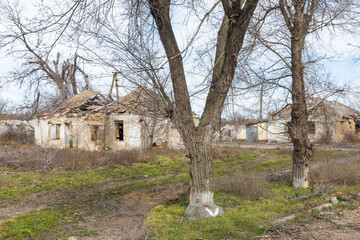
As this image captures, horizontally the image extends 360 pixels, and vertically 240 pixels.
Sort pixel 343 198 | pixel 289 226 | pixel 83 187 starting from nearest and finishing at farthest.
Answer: pixel 289 226, pixel 343 198, pixel 83 187

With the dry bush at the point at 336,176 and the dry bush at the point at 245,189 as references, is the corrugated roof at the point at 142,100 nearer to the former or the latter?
the dry bush at the point at 245,189

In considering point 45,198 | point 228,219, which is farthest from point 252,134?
point 228,219

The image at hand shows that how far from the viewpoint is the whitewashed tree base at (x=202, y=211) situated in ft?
18.8

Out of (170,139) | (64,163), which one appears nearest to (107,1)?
(64,163)

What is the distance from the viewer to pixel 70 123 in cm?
2039

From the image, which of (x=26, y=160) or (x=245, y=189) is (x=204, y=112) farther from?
(x=26, y=160)

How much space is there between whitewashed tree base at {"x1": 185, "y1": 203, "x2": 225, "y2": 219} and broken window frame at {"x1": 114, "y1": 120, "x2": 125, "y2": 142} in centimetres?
1427

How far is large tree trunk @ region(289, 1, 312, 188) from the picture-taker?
8.21 meters

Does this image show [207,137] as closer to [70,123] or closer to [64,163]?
[64,163]

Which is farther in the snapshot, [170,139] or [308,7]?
[170,139]

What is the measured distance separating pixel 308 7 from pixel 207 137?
556 cm

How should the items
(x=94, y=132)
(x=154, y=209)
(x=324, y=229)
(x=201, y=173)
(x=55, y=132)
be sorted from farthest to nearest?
(x=55, y=132) < (x=94, y=132) < (x=154, y=209) < (x=201, y=173) < (x=324, y=229)

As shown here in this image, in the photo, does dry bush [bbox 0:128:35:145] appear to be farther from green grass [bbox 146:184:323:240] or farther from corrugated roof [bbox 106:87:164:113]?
green grass [bbox 146:184:323:240]

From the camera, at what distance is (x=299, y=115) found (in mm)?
8219
